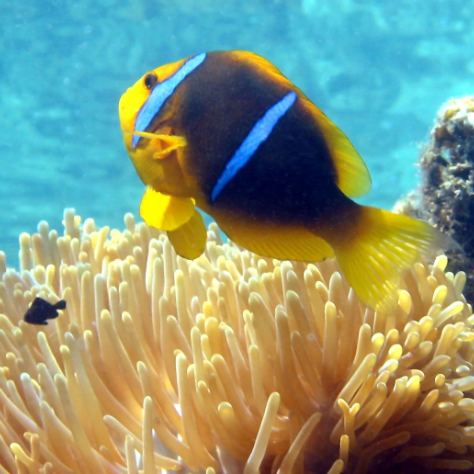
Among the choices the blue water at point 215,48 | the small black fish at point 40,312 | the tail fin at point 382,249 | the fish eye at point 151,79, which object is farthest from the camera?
the blue water at point 215,48

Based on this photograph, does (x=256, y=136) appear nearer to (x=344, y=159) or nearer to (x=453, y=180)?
(x=344, y=159)

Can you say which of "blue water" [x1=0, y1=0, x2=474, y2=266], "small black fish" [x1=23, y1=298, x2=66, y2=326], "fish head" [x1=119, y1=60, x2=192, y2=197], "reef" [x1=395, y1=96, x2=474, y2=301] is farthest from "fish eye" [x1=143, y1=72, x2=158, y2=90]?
"blue water" [x1=0, y1=0, x2=474, y2=266]

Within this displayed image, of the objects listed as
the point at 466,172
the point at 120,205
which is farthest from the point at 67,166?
the point at 466,172

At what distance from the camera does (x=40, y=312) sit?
1706mm

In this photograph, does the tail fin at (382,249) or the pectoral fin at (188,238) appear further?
the pectoral fin at (188,238)

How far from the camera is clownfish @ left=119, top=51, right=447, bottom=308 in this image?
989 millimetres

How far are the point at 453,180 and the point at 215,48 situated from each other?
13933 mm

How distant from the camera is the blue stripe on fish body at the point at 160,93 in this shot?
1063 millimetres

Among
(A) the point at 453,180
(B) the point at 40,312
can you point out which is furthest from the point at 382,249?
(A) the point at 453,180

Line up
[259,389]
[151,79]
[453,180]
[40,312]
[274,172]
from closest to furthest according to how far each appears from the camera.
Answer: [274,172], [151,79], [259,389], [40,312], [453,180]

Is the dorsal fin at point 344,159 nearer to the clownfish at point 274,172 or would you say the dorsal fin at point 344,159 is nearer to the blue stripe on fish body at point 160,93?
the clownfish at point 274,172

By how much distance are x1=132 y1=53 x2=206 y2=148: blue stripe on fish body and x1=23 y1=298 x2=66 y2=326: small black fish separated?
874 millimetres

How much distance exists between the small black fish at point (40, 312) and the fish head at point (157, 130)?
32.0 inches

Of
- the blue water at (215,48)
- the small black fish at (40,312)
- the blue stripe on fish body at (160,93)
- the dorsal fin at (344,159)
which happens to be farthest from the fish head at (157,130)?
the blue water at (215,48)
